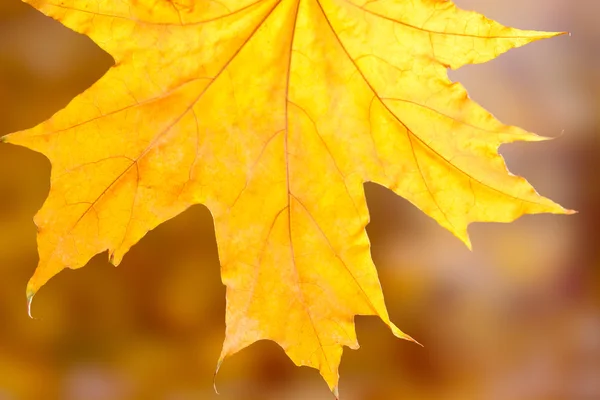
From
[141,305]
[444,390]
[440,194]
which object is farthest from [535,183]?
[141,305]

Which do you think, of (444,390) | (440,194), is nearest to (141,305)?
(444,390)

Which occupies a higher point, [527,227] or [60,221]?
[60,221]

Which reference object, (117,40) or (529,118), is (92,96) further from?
(529,118)

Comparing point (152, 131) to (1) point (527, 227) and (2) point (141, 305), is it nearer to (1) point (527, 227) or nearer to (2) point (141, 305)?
(2) point (141, 305)

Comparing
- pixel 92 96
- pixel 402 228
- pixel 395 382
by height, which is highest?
pixel 92 96

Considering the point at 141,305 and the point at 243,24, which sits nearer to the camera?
the point at 243,24

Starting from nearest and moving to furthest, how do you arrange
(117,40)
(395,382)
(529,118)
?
(117,40)
(529,118)
(395,382)

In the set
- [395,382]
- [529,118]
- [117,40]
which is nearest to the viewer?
[117,40]
